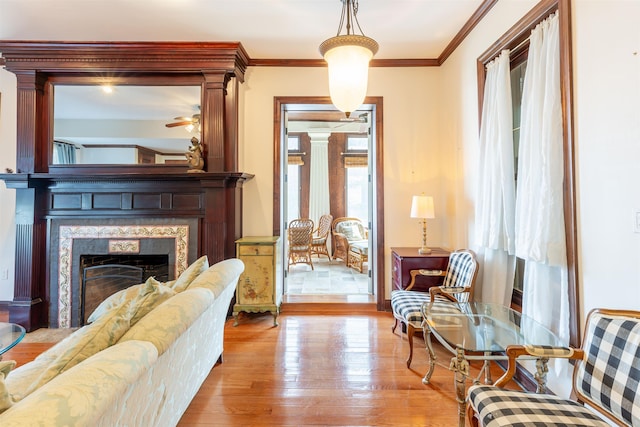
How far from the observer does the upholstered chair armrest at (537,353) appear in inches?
53.0

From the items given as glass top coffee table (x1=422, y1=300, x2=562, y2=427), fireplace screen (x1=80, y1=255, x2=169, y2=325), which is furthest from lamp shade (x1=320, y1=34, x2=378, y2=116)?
fireplace screen (x1=80, y1=255, x2=169, y2=325)

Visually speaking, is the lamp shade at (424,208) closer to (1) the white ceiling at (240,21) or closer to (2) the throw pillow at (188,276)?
(1) the white ceiling at (240,21)

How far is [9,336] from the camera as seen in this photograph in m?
1.68

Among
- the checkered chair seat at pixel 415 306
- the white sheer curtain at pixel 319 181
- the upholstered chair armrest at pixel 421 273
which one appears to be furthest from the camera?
the white sheer curtain at pixel 319 181

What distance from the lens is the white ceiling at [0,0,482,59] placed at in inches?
99.1

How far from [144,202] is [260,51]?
82.8 inches

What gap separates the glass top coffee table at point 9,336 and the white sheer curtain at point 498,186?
10.3ft

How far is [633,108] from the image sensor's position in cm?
137

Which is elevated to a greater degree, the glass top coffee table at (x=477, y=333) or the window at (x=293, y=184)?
the window at (x=293, y=184)

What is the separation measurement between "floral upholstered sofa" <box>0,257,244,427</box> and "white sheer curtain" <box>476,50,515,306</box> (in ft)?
6.76

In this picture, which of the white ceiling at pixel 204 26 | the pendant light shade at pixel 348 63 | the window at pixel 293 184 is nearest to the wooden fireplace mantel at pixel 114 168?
the white ceiling at pixel 204 26

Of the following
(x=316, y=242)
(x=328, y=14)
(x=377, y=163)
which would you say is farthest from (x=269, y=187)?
(x=316, y=242)

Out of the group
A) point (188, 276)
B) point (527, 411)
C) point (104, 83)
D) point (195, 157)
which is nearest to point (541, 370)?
point (527, 411)

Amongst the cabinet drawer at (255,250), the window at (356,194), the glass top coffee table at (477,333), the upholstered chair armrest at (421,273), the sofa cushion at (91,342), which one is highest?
the window at (356,194)
